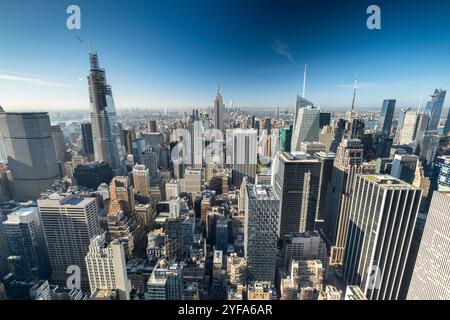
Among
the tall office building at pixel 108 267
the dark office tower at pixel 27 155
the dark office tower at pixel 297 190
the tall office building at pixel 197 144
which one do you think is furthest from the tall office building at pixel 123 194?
the dark office tower at pixel 297 190

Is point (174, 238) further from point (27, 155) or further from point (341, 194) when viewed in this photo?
point (27, 155)

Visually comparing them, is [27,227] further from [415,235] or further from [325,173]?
[415,235]

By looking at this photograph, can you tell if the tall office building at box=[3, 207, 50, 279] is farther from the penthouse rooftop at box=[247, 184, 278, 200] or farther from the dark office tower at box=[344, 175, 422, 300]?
the dark office tower at box=[344, 175, 422, 300]

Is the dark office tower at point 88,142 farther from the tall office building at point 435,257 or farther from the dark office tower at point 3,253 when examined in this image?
the tall office building at point 435,257

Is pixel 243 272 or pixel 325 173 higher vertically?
pixel 325 173

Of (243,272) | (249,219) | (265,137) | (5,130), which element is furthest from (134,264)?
(5,130)

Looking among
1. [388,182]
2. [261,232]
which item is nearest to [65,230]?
[261,232]

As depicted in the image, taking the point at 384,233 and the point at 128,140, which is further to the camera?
the point at 128,140
